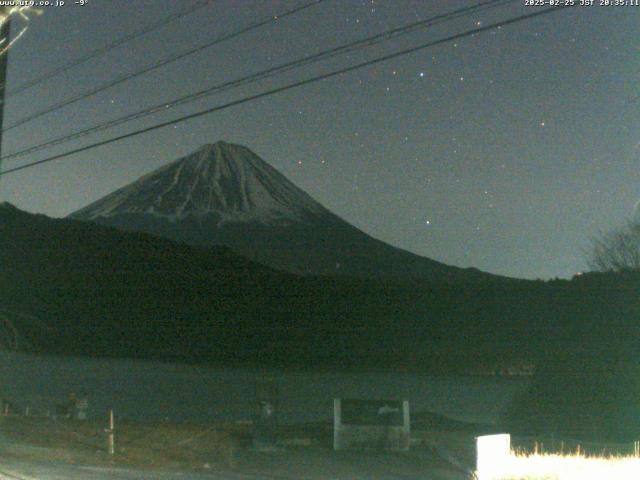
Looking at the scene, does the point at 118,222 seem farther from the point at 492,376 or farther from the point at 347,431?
the point at 347,431

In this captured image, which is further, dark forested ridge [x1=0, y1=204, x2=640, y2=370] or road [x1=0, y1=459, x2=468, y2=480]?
dark forested ridge [x1=0, y1=204, x2=640, y2=370]

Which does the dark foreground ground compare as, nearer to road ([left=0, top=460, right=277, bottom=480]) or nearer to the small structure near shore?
road ([left=0, top=460, right=277, bottom=480])

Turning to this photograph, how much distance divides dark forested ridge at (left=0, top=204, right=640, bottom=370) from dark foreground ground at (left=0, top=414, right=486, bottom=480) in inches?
912

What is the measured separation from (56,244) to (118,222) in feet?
234

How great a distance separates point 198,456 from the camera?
14.9m

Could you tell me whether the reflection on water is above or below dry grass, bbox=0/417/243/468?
below

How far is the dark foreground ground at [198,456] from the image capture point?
13352 mm

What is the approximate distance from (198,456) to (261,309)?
77301mm

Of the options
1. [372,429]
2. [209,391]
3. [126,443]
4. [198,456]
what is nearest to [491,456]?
[372,429]

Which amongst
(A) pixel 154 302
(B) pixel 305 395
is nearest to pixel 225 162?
(A) pixel 154 302

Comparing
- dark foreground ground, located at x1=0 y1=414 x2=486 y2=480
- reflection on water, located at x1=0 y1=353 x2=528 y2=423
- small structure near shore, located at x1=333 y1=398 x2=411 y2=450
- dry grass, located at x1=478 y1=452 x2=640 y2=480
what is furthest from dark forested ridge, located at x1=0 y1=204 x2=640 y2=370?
dry grass, located at x1=478 y1=452 x2=640 y2=480

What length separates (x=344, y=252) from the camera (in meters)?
199

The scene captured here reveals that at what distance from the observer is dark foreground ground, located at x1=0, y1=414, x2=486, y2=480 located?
13352 mm

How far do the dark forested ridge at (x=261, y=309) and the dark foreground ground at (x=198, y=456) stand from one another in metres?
23.2
